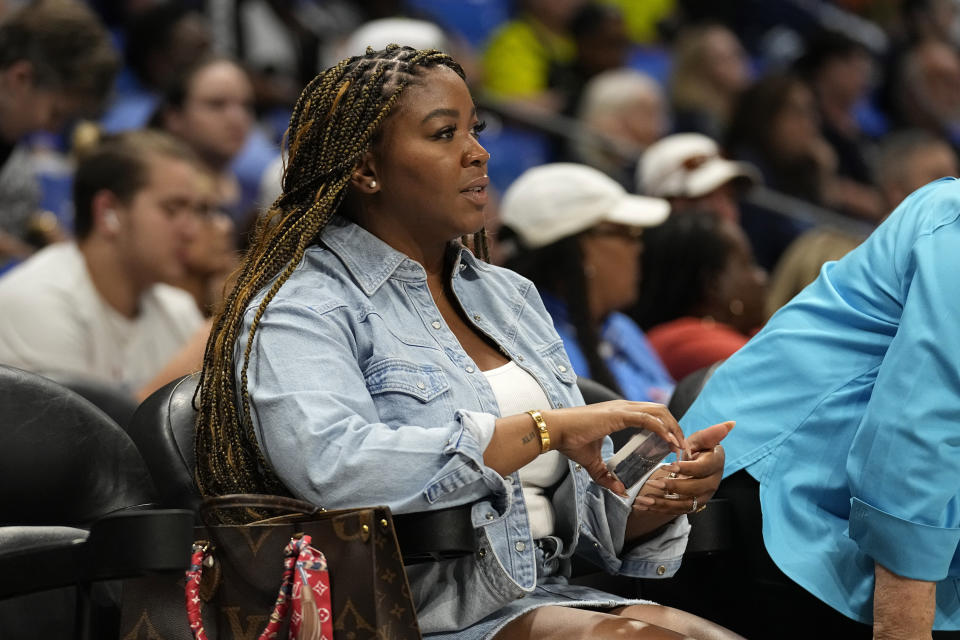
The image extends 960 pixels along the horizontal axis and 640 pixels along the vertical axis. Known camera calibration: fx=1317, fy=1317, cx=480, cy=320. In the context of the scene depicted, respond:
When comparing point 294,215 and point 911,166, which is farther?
point 911,166

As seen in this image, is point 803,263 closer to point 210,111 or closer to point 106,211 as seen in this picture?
point 210,111

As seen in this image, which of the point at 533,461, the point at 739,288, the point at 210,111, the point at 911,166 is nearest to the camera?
the point at 533,461

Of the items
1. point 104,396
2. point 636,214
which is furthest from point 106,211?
point 636,214

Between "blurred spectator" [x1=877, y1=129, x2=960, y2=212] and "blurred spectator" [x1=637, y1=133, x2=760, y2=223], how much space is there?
2.92 ft

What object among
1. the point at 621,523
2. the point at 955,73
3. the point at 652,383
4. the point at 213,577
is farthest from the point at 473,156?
the point at 955,73

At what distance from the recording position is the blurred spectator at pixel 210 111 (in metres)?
5.65

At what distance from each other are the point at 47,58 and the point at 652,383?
2260 millimetres

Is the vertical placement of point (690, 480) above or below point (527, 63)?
below

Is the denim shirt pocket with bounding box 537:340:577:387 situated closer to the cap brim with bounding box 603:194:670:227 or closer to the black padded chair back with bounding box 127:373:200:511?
the black padded chair back with bounding box 127:373:200:511

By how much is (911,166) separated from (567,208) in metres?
2.74

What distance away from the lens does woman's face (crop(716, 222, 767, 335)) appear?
468cm

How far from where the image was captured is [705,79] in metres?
8.28

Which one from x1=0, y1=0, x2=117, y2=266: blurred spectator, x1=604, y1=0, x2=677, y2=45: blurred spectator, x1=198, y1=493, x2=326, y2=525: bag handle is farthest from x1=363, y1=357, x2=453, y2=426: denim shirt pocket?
x1=604, y1=0, x2=677, y2=45: blurred spectator

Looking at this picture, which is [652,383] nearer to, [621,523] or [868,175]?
[621,523]
